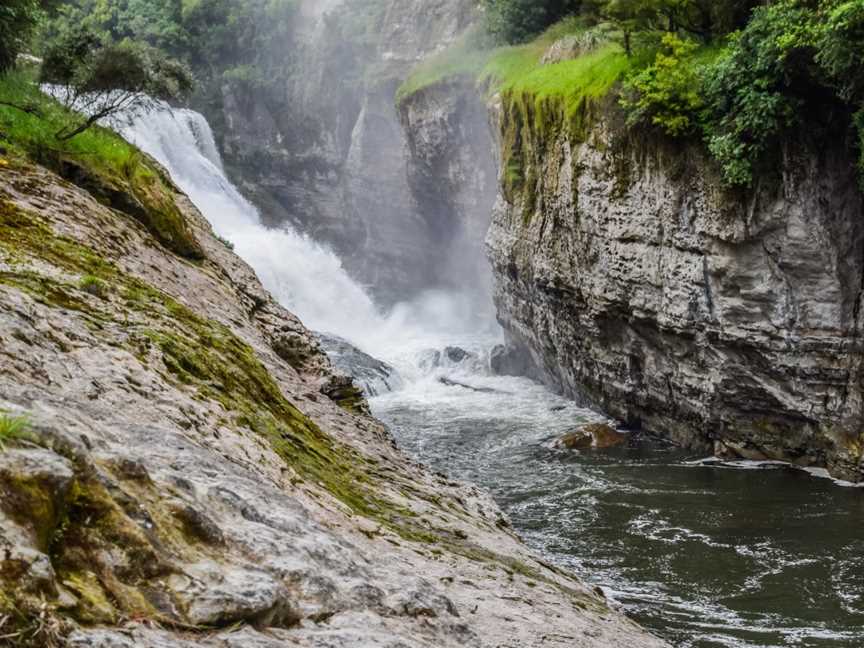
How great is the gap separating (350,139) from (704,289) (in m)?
32.8

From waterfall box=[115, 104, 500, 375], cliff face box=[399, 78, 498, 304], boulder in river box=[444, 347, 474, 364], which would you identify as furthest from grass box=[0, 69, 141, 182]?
waterfall box=[115, 104, 500, 375]

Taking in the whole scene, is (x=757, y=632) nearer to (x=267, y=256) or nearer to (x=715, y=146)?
(x=715, y=146)

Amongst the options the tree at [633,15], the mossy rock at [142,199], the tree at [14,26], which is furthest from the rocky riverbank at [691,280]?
the tree at [14,26]

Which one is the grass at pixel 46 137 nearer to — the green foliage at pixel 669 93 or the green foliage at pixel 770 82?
the green foliage at pixel 669 93

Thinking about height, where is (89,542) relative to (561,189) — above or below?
below

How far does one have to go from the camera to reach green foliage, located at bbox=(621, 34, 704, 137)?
1800cm

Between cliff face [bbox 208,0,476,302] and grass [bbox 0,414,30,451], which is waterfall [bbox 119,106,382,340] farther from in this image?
grass [bbox 0,414,30,451]

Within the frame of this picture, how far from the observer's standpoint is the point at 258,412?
7695mm

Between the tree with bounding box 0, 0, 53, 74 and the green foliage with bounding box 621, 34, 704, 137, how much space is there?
494 inches

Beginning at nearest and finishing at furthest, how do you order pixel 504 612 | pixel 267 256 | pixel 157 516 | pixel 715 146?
pixel 157 516 → pixel 504 612 → pixel 715 146 → pixel 267 256

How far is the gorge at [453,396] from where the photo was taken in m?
4.08

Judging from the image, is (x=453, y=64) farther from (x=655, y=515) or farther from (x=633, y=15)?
(x=655, y=515)

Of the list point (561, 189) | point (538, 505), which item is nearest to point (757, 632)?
point (538, 505)

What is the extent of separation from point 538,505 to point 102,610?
1480 cm
